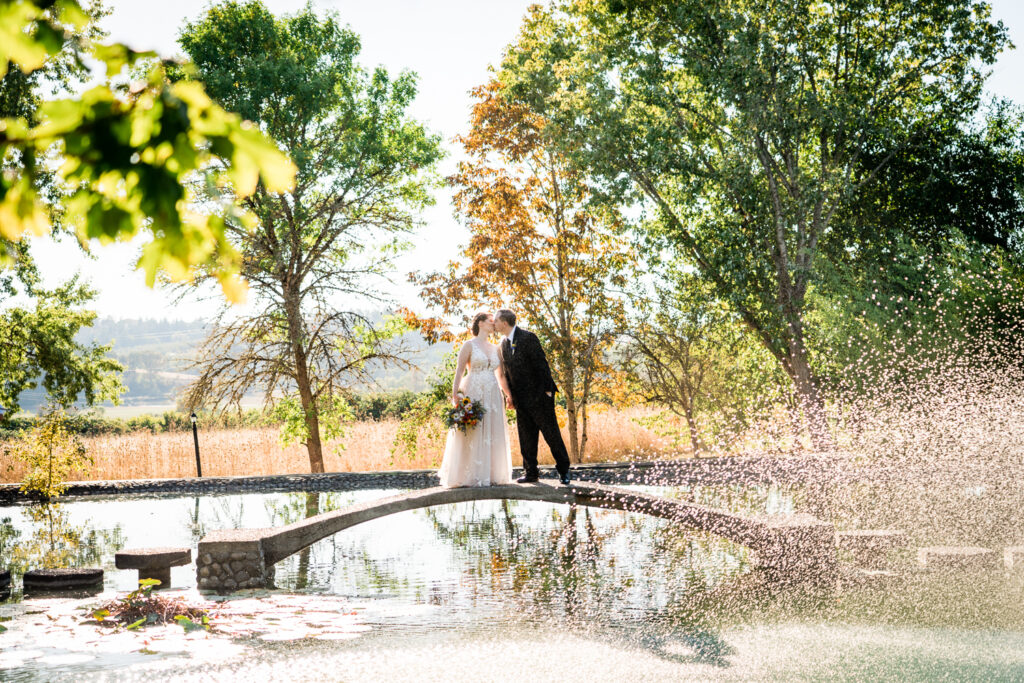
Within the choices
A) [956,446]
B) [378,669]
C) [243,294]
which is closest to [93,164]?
[243,294]

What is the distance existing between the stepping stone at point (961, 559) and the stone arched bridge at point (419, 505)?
0.97 meters

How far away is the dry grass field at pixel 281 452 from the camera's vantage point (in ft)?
60.1

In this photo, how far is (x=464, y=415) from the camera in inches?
417

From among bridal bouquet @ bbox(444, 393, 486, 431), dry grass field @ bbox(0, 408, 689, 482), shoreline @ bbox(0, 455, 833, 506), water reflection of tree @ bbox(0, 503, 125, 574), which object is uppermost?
bridal bouquet @ bbox(444, 393, 486, 431)

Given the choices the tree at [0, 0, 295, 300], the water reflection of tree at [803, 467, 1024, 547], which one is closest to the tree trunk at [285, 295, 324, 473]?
the water reflection of tree at [803, 467, 1024, 547]

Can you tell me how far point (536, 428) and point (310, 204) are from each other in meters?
11.1

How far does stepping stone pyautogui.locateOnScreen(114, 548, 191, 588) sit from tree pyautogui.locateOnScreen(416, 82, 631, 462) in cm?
1090

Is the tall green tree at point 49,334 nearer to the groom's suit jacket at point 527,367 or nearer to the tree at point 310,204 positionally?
the tree at point 310,204

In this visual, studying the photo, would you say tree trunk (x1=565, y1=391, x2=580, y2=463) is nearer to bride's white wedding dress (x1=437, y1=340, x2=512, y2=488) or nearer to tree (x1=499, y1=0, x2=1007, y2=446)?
tree (x1=499, y1=0, x2=1007, y2=446)

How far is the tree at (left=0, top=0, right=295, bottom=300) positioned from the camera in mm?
2178

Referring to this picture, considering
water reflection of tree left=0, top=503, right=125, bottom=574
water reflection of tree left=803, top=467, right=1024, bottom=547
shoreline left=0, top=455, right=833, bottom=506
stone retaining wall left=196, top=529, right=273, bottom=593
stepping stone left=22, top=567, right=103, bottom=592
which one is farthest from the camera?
shoreline left=0, top=455, right=833, bottom=506

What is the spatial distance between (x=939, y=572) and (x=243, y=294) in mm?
7851

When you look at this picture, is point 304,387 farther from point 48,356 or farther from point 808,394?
point 808,394

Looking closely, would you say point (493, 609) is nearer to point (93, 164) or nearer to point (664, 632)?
point (664, 632)
